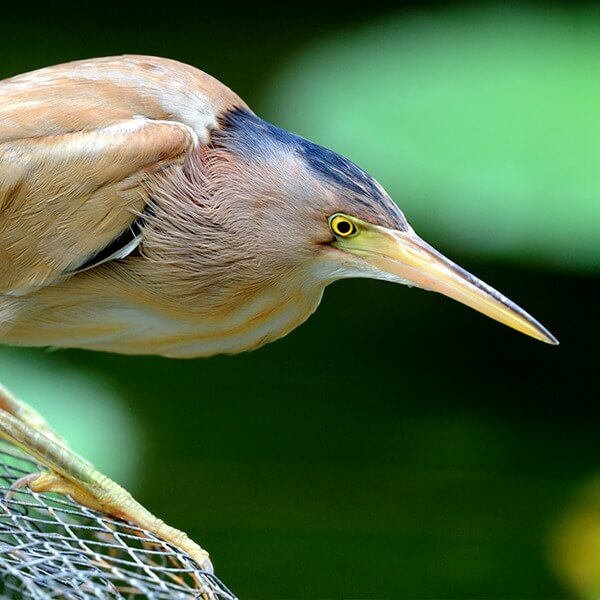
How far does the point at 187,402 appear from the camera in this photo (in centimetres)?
412

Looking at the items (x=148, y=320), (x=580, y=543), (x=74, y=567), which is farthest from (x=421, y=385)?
(x=74, y=567)

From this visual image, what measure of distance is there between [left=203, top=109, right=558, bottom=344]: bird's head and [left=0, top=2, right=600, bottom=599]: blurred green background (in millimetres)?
1081

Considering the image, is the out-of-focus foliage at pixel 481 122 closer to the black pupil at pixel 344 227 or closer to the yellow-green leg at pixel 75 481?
the black pupil at pixel 344 227

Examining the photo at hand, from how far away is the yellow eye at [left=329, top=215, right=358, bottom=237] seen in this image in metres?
1.96

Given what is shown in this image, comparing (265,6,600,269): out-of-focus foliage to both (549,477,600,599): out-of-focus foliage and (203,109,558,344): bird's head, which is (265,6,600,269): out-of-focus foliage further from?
(203,109,558,344): bird's head

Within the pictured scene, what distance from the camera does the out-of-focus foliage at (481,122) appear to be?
11.1 feet

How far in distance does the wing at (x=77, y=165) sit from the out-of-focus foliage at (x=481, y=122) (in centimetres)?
148

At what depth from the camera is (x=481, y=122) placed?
12.2 ft

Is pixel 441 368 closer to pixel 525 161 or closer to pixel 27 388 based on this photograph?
pixel 525 161

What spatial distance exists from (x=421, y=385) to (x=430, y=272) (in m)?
2.23

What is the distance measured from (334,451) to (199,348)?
1736 millimetres

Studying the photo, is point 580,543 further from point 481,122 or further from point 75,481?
point 75,481

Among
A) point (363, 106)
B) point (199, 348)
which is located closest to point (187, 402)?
point (363, 106)

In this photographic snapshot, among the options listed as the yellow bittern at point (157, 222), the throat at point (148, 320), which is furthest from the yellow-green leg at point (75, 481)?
the throat at point (148, 320)
